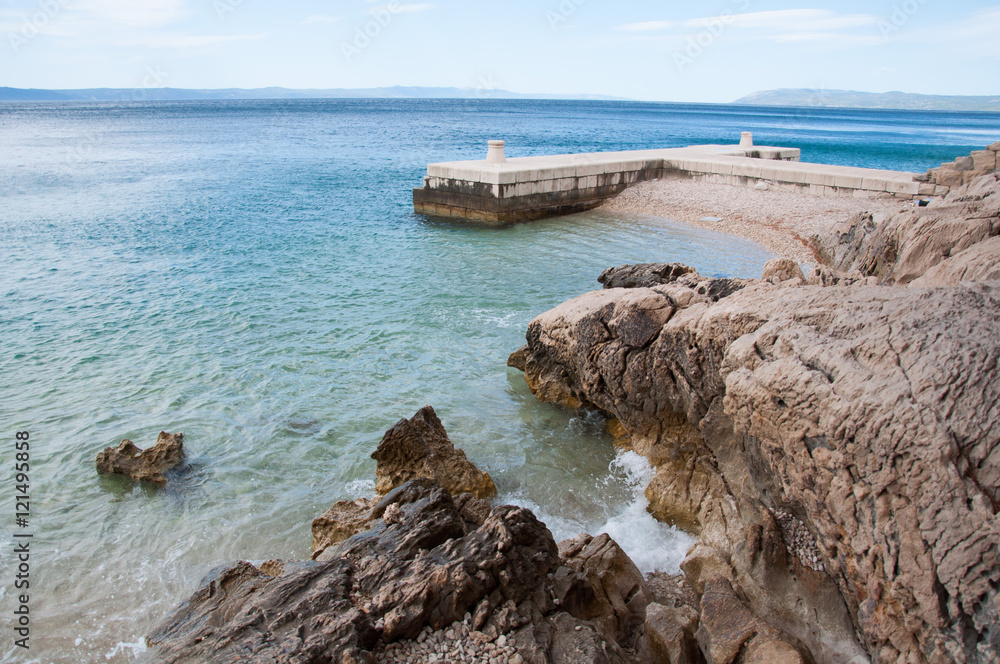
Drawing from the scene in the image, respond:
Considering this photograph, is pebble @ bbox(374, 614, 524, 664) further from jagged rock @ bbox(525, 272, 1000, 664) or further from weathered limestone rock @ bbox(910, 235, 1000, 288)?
weathered limestone rock @ bbox(910, 235, 1000, 288)

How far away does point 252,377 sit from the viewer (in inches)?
369

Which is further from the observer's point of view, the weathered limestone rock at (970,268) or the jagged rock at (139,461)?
the jagged rock at (139,461)

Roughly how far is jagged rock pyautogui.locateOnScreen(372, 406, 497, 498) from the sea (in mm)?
420

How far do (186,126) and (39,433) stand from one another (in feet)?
231

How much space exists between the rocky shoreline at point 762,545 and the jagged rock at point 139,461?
2.41 m

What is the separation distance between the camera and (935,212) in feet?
23.9

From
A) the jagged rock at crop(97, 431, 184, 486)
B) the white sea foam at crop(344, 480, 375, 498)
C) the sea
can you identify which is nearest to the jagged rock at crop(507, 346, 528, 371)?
the sea

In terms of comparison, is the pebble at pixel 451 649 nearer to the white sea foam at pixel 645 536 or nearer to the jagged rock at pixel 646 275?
the white sea foam at pixel 645 536

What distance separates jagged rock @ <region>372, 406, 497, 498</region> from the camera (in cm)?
651

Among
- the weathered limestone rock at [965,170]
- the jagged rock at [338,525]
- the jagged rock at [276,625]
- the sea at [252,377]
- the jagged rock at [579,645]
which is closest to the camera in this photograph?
the jagged rock at [276,625]

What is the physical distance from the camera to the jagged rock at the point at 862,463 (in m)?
3.12

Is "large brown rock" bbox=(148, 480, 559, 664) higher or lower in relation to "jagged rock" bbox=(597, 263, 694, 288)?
lower

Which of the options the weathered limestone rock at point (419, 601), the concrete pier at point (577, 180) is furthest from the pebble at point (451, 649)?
the concrete pier at point (577, 180)

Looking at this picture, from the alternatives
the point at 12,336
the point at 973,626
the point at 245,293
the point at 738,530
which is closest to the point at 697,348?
the point at 738,530
